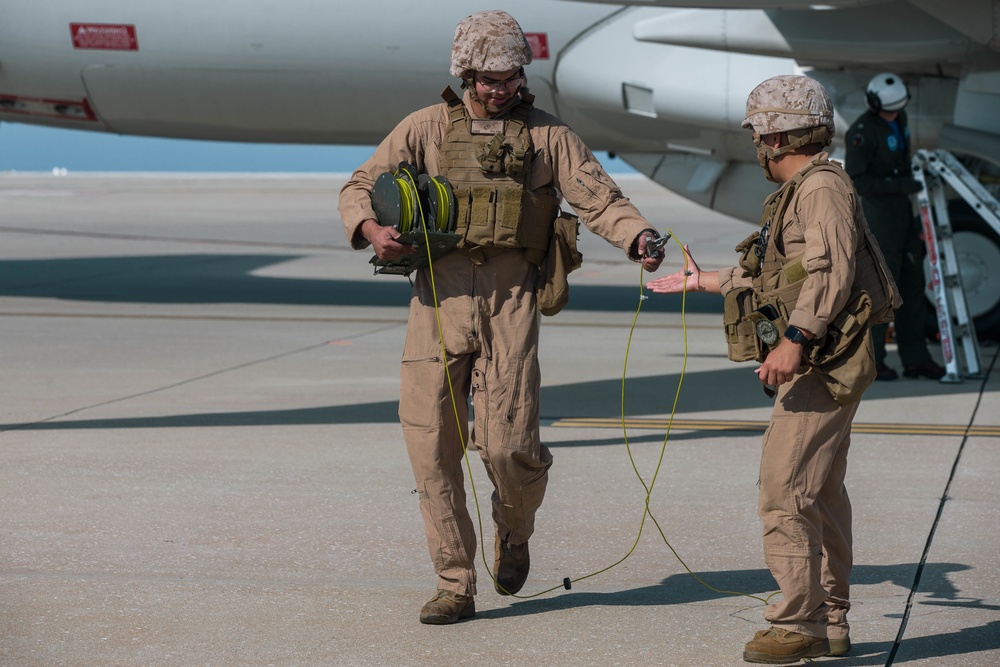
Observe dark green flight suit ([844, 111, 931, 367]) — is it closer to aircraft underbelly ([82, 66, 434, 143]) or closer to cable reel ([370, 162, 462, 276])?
aircraft underbelly ([82, 66, 434, 143])

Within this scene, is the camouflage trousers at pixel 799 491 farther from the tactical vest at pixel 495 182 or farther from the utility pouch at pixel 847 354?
the tactical vest at pixel 495 182

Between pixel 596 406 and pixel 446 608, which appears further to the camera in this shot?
pixel 596 406

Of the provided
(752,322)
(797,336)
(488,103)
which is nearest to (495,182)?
(488,103)

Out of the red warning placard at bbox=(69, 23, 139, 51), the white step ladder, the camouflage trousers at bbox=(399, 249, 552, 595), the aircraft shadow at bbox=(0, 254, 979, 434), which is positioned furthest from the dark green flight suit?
the red warning placard at bbox=(69, 23, 139, 51)

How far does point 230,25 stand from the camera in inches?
472

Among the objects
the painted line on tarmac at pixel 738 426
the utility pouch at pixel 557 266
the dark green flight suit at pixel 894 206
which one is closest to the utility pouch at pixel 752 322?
the utility pouch at pixel 557 266

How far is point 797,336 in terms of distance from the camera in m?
3.81

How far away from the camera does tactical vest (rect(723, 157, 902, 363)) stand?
156 inches

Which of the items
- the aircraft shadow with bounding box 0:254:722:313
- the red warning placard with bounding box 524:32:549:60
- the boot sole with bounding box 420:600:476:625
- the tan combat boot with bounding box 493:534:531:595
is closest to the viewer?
the boot sole with bounding box 420:600:476:625

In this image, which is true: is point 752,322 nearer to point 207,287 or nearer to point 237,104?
point 237,104

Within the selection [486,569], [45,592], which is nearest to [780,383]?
[486,569]

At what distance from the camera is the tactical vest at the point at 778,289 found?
13.0 feet

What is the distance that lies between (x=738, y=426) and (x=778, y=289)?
408 cm

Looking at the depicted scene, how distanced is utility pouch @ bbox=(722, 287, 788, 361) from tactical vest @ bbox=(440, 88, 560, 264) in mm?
761
